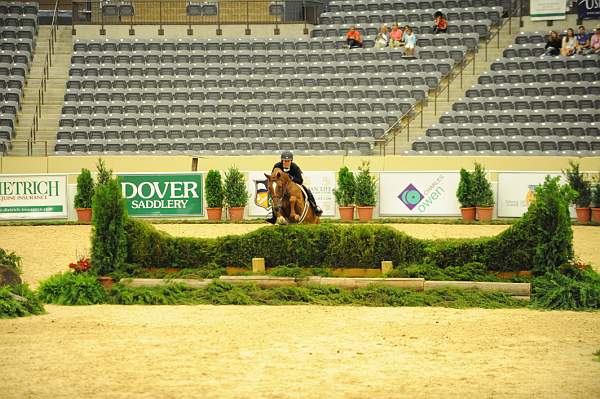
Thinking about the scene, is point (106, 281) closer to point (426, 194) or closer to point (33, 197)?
point (33, 197)

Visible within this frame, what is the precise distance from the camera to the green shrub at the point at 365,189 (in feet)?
92.2

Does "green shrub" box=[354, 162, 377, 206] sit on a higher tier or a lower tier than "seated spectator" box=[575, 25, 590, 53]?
lower

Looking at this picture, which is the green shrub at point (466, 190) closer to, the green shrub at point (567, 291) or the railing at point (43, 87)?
the green shrub at point (567, 291)

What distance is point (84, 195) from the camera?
92.2ft

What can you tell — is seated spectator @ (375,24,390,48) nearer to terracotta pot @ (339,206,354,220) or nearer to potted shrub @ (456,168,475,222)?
potted shrub @ (456,168,475,222)

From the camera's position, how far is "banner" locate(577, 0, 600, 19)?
34531 millimetres

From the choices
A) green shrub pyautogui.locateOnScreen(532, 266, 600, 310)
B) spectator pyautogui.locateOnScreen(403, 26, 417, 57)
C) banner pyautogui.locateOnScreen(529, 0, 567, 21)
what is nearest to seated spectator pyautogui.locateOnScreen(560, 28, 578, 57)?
banner pyautogui.locateOnScreen(529, 0, 567, 21)

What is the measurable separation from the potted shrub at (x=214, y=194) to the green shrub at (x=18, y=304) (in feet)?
45.8

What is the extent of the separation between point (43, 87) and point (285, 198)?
2122cm

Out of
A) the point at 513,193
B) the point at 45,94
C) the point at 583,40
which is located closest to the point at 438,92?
the point at 583,40

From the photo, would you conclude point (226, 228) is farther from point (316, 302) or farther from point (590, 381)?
point (590, 381)

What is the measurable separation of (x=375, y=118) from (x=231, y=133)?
5037mm

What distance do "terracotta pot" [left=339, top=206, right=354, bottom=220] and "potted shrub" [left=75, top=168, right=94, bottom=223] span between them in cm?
751

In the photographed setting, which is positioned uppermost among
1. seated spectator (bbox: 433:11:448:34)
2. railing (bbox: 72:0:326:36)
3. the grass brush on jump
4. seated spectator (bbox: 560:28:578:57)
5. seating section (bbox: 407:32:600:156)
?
railing (bbox: 72:0:326:36)
